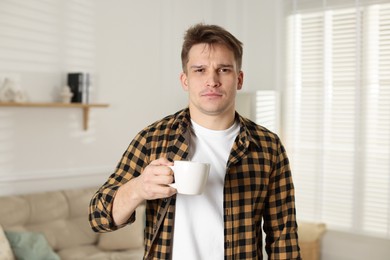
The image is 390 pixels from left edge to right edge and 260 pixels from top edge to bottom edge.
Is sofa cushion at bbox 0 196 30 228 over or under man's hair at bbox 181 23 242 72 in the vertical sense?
under

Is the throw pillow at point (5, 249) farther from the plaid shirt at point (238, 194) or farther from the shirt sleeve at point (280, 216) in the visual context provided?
the shirt sleeve at point (280, 216)

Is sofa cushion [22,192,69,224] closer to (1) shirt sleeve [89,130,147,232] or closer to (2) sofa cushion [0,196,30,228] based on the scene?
(2) sofa cushion [0,196,30,228]

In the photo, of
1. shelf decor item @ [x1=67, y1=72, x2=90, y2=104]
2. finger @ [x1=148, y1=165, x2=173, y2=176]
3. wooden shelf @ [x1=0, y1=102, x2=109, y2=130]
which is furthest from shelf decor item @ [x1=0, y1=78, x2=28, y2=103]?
finger @ [x1=148, y1=165, x2=173, y2=176]

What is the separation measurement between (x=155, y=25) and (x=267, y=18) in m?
1.02

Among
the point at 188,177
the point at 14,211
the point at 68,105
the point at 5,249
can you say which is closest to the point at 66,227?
the point at 14,211

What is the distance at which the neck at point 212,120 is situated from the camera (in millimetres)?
1317

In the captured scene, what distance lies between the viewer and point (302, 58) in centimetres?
416

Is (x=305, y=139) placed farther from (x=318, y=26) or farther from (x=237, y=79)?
(x=237, y=79)

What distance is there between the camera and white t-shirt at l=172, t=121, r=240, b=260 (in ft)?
3.99

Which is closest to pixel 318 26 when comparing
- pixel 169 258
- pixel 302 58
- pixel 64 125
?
pixel 302 58

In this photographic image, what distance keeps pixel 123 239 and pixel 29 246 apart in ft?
2.32

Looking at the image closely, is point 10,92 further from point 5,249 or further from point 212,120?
point 212,120

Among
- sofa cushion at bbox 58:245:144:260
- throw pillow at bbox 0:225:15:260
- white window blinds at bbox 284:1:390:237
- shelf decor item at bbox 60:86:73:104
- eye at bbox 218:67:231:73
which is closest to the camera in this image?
eye at bbox 218:67:231:73

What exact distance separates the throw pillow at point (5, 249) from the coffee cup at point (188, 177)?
1.88 metres
